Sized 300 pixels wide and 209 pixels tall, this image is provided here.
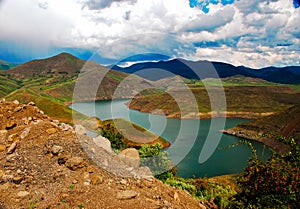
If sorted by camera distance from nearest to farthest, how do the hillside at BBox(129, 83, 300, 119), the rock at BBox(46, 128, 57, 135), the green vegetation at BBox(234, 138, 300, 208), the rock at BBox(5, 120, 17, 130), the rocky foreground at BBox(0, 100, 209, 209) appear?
the green vegetation at BBox(234, 138, 300, 208) → the rocky foreground at BBox(0, 100, 209, 209) → the rock at BBox(46, 128, 57, 135) → the rock at BBox(5, 120, 17, 130) → the hillside at BBox(129, 83, 300, 119)

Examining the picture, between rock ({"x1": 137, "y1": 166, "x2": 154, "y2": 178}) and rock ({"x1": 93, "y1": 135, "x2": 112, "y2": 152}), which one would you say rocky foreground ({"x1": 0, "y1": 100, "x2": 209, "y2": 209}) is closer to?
rock ({"x1": 137, "y1": 166, "x2": 154, "y2": 178})

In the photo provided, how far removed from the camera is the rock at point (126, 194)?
9.85 meters

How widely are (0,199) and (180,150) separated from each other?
69.5 m

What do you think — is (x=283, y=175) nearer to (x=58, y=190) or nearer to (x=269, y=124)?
(x=58, y=190)

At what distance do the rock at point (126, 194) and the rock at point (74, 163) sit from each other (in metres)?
2.67

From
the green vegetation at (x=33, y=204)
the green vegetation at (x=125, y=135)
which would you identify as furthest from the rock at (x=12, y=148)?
the green vegetation at (x=125, y=135)

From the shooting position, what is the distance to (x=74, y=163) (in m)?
11.6

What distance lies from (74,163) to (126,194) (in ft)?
10.2

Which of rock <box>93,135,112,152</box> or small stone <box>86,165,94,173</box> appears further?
rock <box>93,135,112,152</box>

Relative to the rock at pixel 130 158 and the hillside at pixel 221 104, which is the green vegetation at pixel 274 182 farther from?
the hillside at pixel 221 104

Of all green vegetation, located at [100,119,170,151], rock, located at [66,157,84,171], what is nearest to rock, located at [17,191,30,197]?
rock, located at [66,157,84,171]

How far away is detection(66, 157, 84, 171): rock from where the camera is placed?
11508 mm

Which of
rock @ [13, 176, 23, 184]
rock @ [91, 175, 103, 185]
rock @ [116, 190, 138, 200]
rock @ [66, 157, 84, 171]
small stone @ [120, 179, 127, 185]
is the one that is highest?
rock @ [66, 157, 84, 171]

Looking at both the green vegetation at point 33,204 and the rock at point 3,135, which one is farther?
the rock at point 3,135
